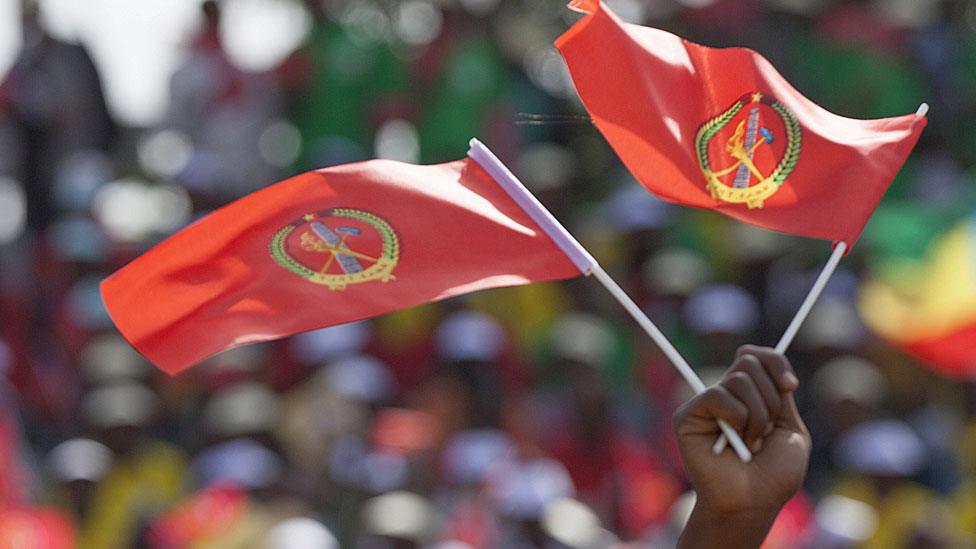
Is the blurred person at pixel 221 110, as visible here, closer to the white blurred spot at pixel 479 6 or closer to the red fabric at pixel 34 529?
the white blurred spot at pixel 479 6

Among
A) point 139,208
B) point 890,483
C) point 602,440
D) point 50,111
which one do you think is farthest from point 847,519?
point 50,111

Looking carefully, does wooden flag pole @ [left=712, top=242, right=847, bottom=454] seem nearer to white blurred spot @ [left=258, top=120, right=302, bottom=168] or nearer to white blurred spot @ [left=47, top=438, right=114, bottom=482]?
white blurred spot @ [left=47, top=438, right=114, bottom=482]

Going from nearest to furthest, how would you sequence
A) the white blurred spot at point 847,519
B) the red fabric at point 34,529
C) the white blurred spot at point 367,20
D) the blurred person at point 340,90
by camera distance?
the white blurred spot at point 847,519
the red fabric at point 34,529
the blurred person at point 340,90
the white blurred spot at point 367,20

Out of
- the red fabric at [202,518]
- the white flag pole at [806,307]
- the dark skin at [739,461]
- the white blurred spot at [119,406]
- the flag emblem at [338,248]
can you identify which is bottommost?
the red fabric at [202,518]

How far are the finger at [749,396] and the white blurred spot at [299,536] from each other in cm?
269

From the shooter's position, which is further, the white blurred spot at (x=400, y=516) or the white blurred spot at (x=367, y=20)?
the white blurred spot at (x=367, y=20)

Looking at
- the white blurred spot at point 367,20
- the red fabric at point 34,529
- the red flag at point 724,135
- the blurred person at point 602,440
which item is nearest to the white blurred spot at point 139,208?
the red fabric at point 34,529

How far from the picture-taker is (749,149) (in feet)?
9.44

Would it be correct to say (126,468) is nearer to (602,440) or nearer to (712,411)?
(602,440)

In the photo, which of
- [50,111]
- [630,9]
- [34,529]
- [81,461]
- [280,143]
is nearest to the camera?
[34,529]

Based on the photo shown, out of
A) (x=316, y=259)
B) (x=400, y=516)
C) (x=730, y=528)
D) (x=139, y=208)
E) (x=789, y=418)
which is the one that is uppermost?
(x=316, y=259)

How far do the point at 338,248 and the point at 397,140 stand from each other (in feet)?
14.5

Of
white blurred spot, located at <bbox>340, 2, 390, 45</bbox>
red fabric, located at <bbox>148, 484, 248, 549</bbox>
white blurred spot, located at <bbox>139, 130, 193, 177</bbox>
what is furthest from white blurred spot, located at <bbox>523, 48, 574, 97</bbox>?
red fabric, located at <bbox>148, 484, 248, 549</bbox>

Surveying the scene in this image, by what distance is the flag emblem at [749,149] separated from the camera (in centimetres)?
285
